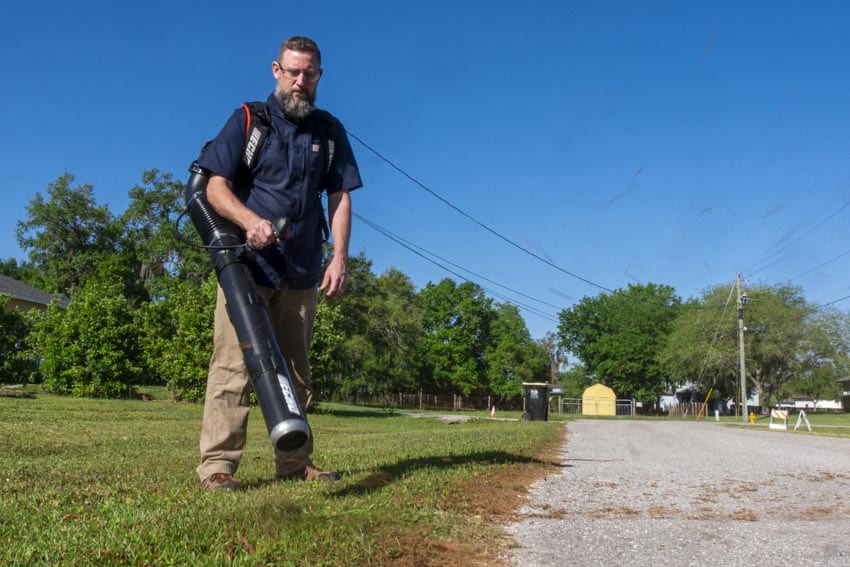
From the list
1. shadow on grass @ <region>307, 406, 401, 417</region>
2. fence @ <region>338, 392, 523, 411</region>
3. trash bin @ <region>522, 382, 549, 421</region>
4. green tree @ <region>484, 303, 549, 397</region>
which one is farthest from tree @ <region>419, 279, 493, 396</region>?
trash bin @ <region>522, 382, 549, 421</region>

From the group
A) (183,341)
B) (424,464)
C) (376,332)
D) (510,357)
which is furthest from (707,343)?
(424,464)

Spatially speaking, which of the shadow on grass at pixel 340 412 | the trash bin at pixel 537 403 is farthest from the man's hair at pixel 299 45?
the trash bin at pixel 537 403

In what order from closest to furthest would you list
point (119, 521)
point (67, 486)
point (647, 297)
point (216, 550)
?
point (216, 550) → point (119, 521) → point (67, 486) → point (647, 297)

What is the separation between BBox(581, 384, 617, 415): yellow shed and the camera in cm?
6250

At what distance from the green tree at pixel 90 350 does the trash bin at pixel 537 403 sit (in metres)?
15.2

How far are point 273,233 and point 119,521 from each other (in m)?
1.41

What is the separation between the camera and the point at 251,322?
3158 millimetres

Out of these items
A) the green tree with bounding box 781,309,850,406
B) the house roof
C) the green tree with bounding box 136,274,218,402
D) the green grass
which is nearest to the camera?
the green grass

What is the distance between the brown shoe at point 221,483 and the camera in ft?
11.7

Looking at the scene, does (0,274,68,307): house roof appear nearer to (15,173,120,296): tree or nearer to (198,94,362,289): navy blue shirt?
(15,173,120,296): tree

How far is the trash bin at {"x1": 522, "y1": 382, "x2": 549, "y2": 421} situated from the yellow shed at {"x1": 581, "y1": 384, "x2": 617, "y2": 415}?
37229 mm

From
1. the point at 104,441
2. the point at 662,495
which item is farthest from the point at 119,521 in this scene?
the point at 104,441

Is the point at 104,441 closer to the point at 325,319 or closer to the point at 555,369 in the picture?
the point at 325,319

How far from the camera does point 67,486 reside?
3531 millimetres
